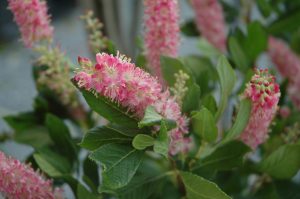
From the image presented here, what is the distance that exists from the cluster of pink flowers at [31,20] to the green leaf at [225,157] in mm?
200

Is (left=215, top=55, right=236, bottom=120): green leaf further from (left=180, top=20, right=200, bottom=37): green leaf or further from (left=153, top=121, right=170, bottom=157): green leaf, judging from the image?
(left=180, top=20, right=200, bottom=37): green leaf

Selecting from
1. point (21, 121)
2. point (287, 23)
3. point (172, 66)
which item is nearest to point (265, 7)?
point (287, 23)

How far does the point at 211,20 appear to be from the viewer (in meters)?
0.61

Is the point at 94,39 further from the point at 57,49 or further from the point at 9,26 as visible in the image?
the point at 9,26

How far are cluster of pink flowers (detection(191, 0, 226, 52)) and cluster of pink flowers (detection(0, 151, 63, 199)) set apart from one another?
30 cm

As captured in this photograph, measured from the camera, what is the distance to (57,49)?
0.50 m

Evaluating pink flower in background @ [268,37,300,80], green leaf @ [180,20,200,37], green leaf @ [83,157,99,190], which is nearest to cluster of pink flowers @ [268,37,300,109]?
pink flower in background @ [268,37,300,80]

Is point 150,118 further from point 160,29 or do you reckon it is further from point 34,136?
point 34,136

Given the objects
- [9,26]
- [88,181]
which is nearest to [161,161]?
[88,181]

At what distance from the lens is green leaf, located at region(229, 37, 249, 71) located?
564 mm

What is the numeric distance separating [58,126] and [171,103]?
18 cm

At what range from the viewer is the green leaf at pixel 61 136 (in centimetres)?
51

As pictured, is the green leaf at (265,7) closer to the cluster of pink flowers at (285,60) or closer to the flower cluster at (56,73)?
the cluster of pink flowers at (285,60)

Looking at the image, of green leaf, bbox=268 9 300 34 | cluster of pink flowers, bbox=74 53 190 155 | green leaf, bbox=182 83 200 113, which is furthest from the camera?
green leaf, bbox=268 9 300 34
